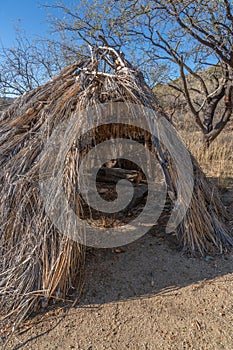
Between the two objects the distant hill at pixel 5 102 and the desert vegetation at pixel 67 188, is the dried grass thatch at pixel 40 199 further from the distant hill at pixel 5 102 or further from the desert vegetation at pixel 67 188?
the distant hill at pixel 5 102

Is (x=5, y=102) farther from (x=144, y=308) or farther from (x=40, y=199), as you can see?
(x=144, y=308)

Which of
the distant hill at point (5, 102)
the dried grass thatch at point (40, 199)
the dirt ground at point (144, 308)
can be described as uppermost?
the distant hill at point (5, 102)

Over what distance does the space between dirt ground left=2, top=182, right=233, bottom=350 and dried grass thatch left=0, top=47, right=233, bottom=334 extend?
0.16 m

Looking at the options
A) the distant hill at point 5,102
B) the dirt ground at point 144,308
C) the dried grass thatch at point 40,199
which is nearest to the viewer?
the dirt ground at point 144,308

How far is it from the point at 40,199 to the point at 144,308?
1.20 meters

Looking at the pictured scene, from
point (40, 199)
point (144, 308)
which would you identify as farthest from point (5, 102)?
point (144, 308)

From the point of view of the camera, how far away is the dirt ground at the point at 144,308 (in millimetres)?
1679

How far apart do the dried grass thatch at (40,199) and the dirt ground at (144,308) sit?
164 mm

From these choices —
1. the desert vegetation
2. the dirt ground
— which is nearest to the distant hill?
the desert vegetation

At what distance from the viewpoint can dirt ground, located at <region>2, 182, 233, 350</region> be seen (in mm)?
1679

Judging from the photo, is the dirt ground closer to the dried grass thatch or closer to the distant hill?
the dried grass thatch

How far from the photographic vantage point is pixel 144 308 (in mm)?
1927

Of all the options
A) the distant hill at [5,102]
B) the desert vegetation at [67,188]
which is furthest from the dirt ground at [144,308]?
the distant hill at [5,102]

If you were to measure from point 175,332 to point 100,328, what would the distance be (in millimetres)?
517
